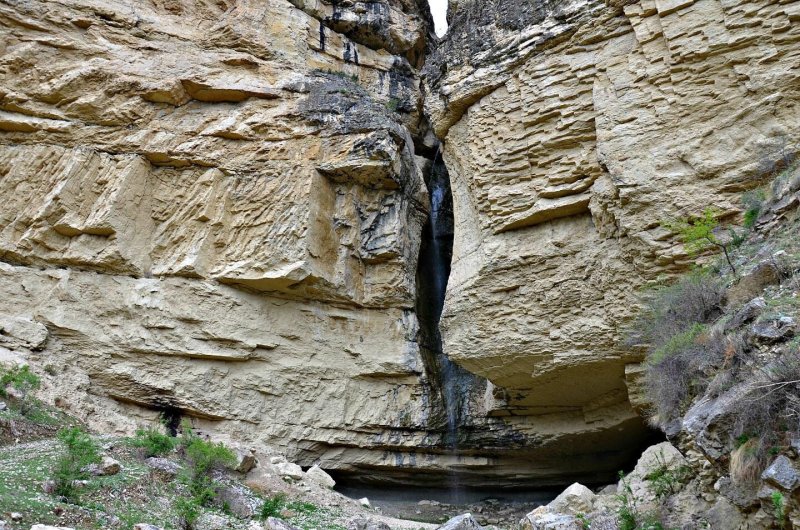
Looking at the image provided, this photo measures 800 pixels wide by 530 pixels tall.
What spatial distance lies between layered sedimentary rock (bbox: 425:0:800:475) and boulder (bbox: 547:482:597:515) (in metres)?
2.83

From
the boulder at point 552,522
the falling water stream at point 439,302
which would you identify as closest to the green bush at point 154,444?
the boulder at point 552,522

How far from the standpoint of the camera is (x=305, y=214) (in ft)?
51.9

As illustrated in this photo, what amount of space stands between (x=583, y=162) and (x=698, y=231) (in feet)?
11.0

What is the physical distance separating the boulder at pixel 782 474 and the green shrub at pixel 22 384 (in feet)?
38.6

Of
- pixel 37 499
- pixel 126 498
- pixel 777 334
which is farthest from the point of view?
pixel 126 498

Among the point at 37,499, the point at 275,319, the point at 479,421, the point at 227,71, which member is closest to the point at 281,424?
the point at 275,319

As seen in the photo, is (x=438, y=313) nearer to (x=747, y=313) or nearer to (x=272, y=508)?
(x=272, y=508)

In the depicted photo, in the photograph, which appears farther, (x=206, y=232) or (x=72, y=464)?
(x=206, y=232)

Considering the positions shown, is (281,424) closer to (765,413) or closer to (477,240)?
(477,240)

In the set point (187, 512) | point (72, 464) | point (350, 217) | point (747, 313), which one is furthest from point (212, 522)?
point (350, 217)

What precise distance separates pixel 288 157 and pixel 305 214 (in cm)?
170

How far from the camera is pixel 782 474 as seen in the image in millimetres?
5496

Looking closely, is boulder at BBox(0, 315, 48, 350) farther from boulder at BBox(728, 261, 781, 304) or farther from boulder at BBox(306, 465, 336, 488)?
boulder at BBox(728, 261, 781, 304)

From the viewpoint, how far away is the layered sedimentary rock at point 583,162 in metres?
10.5
